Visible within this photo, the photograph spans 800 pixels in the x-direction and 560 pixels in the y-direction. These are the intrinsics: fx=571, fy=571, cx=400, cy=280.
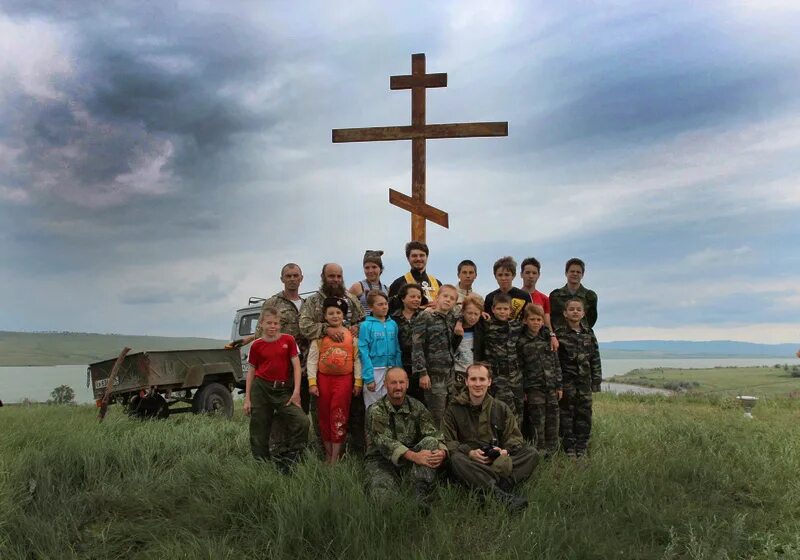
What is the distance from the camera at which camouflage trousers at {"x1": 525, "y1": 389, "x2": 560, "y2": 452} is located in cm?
547

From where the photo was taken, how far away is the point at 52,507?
14.6 ft

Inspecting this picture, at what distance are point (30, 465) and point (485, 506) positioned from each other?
418 cm

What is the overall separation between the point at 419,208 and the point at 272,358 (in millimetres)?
3068

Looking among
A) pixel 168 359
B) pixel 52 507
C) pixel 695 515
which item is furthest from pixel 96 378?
pixel 695 515

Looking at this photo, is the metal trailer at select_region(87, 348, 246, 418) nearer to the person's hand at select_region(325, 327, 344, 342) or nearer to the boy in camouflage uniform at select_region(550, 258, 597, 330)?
the person's hand at select_region(325, 327, 344, 342)

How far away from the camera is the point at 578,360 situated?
5746 mm

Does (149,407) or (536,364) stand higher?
(536,364)

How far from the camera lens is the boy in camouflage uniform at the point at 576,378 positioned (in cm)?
574

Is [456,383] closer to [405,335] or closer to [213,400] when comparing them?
[405,335]

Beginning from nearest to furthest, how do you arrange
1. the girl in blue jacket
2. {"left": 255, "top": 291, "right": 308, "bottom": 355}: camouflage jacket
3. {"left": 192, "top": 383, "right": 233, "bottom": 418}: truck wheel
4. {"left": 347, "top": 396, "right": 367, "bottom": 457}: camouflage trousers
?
the girl in blue jacket, {"left": 347, "top": 396, "right": 367, "bottom": 457}: camouflage trousers, {"left": 255, "top": 291, "right": 308, "bottom": 355}: camouflage jacket, {"left": 192, "top": 383, "right": 233, "bottom": 418}: truck wheel

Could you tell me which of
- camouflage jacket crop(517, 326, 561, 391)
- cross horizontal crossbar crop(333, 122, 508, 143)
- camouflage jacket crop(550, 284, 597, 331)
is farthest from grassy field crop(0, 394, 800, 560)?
cross horizontal crossbar crop(333, 122, 508, 143)

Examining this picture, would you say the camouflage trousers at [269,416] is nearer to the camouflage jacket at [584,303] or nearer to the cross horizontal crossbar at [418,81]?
the camouflage jacket at [584,303]

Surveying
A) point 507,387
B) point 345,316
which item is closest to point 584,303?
point 507,387

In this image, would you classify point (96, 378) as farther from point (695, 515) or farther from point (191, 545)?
point (695, 515)
